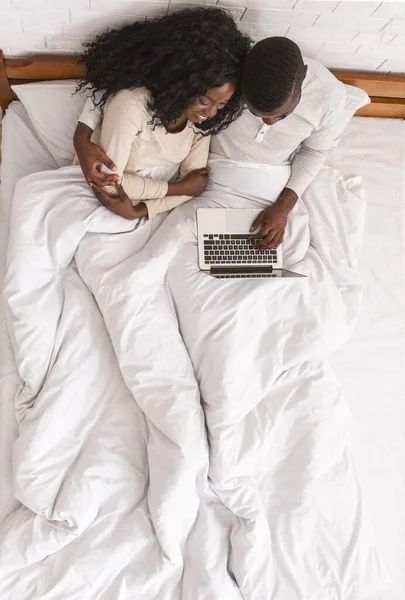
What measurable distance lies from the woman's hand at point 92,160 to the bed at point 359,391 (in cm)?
21

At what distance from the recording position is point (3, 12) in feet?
3.81

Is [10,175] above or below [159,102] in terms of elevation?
below

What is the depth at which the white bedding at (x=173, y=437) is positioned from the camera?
1092 mm

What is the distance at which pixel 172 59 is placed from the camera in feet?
3.52

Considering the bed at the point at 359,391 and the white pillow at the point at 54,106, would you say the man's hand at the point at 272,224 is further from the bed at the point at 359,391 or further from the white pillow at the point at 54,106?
the white pillow at the point at 54,106

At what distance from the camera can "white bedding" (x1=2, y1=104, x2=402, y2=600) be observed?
1.09 m

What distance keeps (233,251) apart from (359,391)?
0.48m

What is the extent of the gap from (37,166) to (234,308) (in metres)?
0.61

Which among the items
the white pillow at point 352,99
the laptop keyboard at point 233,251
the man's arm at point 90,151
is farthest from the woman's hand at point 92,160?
the white pillow at point 352,99

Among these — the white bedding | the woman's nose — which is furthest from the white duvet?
the woman's nose

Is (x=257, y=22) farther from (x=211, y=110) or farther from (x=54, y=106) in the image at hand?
(x=54, y=106)

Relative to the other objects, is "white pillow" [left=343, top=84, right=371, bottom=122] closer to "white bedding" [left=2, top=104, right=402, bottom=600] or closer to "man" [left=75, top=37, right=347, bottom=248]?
"man" [left=75, top=37, right=347, bottom=248]

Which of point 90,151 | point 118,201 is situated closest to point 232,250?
point 118,201

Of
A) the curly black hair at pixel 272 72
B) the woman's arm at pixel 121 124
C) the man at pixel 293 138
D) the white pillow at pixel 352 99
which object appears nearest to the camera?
the curly black hair at pixel 272 72
